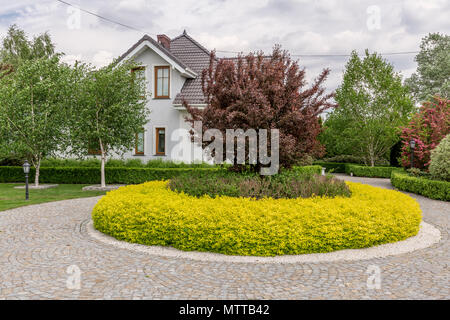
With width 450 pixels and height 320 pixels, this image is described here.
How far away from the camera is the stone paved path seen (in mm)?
4188

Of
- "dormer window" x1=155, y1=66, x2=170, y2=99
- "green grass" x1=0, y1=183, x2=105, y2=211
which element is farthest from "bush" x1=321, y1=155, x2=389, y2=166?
"green grass" x1=0, y1=183, x2=105, y2=211

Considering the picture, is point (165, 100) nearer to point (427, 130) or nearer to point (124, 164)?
point (124, 164)

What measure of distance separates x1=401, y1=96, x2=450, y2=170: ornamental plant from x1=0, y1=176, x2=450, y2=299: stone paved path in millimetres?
12190

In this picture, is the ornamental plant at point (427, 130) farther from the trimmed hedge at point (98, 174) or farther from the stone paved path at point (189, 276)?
the stone paved path at point (189, 276)

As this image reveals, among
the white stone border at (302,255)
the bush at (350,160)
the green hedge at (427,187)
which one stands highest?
the bush at (350,160)

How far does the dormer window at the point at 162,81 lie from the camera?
1922cm

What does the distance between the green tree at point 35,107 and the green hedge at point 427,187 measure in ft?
51.1

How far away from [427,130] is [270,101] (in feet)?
46.6

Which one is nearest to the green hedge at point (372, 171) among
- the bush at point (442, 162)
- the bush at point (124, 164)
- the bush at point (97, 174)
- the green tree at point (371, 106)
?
the green tree at point (371, 106)

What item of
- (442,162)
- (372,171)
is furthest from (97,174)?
(372,171)

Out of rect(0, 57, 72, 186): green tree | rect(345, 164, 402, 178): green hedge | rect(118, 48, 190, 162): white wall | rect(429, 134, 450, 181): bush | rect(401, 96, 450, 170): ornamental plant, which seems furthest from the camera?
rect(345, 164, 402, 178): green hedge

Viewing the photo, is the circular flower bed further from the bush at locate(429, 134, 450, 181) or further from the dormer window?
the dormer window

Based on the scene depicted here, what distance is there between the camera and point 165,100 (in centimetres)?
1903
